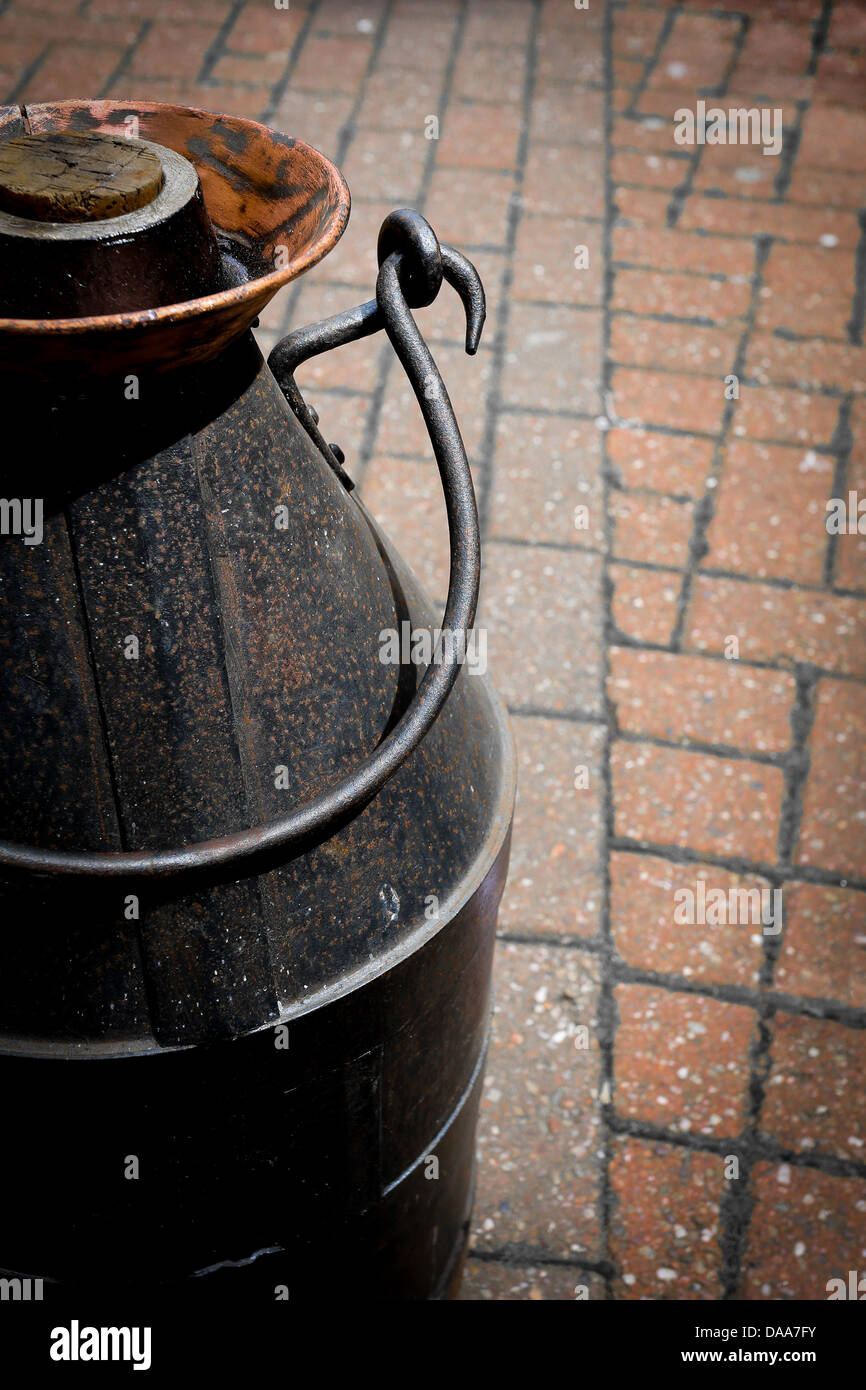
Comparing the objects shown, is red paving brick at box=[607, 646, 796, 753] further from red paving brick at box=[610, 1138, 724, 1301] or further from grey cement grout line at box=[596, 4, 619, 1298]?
red paving brick at box=[610, 1138, 724, 1301]

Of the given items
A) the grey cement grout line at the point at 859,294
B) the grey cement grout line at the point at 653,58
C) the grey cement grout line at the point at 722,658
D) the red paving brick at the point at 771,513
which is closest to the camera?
the grey cement grout line at the point at 722,658

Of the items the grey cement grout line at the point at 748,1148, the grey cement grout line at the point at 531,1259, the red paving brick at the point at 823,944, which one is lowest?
the grey cement grout line at the point at 531,1259

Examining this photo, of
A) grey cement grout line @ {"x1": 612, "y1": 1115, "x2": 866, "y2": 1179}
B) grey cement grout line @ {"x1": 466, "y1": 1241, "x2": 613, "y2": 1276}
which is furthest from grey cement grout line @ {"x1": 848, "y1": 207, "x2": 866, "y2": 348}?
grey cement grout line @ {"x1": 466, "y1": 1241, "x2": 613, "y2": 1276}

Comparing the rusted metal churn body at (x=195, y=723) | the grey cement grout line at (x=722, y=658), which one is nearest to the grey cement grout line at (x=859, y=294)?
the grey cement grout line at (x=722, y=658)

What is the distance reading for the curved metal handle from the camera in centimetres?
113

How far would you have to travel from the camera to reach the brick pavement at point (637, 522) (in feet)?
7.53

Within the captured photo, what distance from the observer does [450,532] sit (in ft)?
3.93

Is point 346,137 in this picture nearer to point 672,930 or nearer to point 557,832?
point 557,832

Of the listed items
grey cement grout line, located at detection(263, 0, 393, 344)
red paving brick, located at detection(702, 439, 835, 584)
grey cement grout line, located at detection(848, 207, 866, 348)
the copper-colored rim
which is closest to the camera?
the copper-colored rim

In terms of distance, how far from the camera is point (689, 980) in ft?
8.23

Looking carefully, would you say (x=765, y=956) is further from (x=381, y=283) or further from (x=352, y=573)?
(x=381, y=283)

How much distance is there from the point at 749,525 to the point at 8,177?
262cm

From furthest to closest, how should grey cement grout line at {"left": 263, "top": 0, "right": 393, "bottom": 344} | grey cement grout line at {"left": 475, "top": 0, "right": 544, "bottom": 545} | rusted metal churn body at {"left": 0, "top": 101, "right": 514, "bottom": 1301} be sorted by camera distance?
grey cement grout line at {"left": 263, "top": 0, "right": 393, "bottom": 344}, grey cement grout line at {"left": 475, "top": 0, "right": 544, "bottom": 545}, rusted metal churn body at {"left": 0, "top": 101, "right": 514, "bottom": 1301}

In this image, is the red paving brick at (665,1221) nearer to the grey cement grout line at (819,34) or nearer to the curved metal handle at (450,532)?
the curved metal handle at (450,532)
